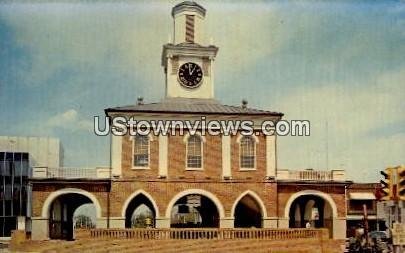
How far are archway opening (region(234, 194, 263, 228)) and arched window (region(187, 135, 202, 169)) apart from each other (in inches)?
109

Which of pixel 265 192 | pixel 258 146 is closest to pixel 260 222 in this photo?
pixel 265 192

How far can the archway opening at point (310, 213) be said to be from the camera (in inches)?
1280

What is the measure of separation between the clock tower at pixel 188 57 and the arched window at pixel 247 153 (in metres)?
4.18

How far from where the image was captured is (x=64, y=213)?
1403 inches

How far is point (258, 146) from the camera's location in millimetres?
31438

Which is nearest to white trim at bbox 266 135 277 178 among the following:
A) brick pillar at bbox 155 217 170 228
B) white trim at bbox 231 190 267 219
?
white trim at bbox 231 190 267 219

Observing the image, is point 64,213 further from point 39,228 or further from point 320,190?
point 320,190

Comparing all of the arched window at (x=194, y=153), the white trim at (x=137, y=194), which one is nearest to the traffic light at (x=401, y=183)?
the arched window at (x=194, y=153)

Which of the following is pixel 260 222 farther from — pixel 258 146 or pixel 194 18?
pixel 194 18

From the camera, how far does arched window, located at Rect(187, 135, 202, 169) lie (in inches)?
1219

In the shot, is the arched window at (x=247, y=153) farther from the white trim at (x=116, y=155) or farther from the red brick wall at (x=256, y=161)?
the white trim at (x=116, y=155)

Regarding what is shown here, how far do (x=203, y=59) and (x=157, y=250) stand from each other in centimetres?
1233

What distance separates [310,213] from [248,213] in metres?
4.51

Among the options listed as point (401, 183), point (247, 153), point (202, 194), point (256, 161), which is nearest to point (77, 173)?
point (202, 194)
